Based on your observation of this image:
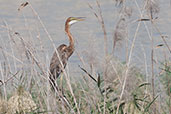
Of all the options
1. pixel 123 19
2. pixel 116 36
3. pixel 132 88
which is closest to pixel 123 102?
pixel 132 88

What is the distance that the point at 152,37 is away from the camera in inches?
75.5

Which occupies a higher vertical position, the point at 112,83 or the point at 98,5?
the point at 98,5

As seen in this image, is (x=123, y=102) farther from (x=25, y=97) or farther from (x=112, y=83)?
(x=25, y=97)

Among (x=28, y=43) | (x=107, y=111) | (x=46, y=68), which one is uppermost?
(x=28, y=43)

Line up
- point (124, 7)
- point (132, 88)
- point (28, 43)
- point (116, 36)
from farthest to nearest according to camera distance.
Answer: point (28, 43), point (124, 7), point (116, 36), point (132, 88)

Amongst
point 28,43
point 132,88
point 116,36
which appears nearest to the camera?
point 132,88

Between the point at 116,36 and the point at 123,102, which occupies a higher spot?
the point at 116,36

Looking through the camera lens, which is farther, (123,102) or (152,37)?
(152,37)

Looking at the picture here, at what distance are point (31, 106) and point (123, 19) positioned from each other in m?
0.77

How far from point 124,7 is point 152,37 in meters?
0.26

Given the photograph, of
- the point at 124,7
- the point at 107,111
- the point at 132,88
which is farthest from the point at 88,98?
the point at 124,7

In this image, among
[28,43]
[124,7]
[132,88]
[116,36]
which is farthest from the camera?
[28,43]

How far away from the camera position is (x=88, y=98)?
6.64ft

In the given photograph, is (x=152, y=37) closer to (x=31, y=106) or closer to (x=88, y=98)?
(x=88, y=98)
